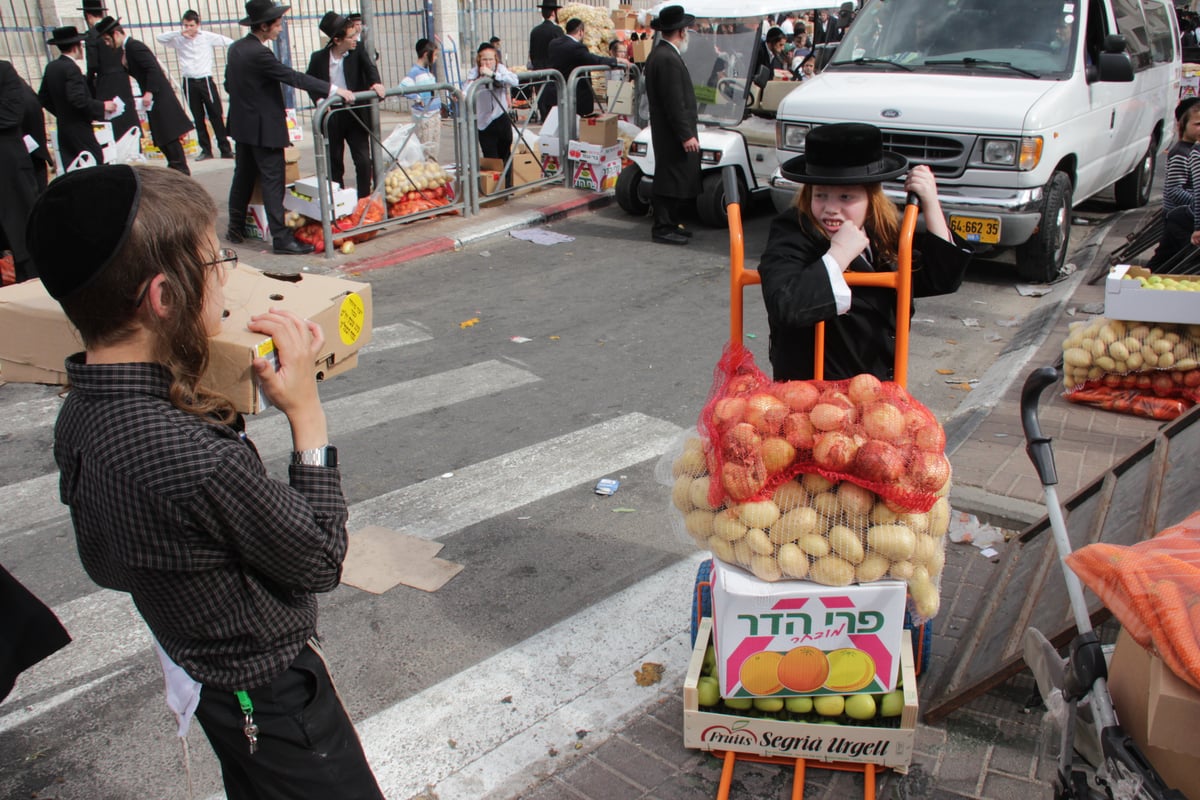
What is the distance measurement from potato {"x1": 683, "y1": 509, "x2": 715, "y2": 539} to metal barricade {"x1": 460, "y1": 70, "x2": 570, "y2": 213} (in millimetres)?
8659

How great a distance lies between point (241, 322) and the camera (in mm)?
2154

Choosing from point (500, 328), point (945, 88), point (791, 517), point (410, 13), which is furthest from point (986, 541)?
point (410, 13)

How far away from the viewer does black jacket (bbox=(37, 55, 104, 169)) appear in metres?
9.26

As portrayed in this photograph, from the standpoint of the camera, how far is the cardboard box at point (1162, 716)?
76.1 inches

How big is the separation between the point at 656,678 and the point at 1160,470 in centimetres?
202

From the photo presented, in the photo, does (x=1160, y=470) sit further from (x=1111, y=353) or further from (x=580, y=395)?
(x=580, y=395)

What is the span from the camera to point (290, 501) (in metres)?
1.90

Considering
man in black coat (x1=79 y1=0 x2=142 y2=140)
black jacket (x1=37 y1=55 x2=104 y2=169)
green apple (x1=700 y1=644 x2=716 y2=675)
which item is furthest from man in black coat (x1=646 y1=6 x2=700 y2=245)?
green apple (x1=700 y1=644 x2=716 y2=675)

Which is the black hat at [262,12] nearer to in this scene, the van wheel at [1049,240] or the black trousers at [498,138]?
the black trousers at [498,138]

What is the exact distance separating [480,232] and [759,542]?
8432 mm

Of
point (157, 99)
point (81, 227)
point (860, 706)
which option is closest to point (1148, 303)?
point (860, 706)

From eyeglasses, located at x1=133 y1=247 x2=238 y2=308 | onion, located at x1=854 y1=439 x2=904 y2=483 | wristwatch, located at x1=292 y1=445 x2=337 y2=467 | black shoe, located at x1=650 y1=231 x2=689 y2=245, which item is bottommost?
black shoe, located at x1=650 y1=231 x2=689 y2=245

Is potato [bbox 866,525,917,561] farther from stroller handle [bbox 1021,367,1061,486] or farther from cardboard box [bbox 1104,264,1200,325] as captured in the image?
cardboard box [bbox 1104,264,1200,325]

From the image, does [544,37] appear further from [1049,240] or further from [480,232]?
[1049,240]
